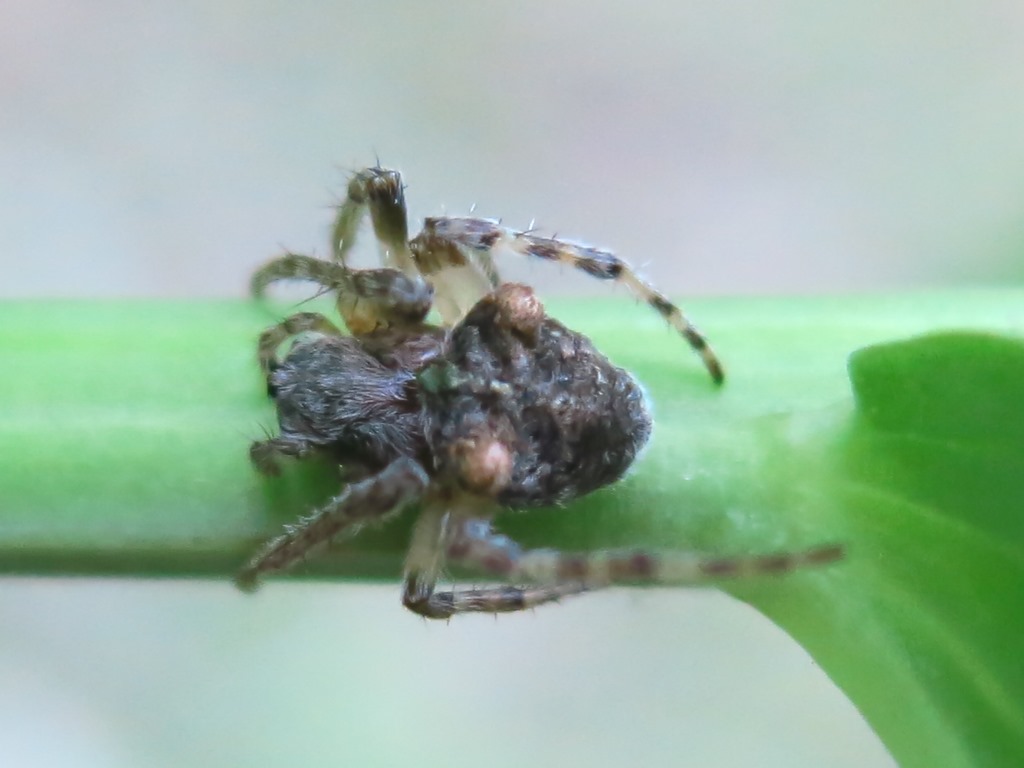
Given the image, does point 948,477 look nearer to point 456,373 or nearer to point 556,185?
point 456,373

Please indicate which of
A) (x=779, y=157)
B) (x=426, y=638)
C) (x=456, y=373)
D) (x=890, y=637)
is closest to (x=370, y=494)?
(x=456, y=373)

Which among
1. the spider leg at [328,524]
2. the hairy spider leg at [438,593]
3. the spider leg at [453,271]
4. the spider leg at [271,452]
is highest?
the spider leg at [453,271]

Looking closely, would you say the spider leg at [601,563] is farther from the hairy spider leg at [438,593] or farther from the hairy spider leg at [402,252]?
the hairy spider leg at [402,252]

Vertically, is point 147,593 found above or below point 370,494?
below

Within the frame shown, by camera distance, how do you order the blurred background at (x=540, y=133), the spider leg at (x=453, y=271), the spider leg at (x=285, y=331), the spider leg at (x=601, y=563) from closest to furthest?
the spider leg at (x=601, y=563), the spider leg at (x=285, y=331), the spider leg at (x=453, y=271), the blurred background at (x=540, y=133)

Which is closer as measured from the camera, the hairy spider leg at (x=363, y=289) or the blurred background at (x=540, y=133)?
the hairy spider leg at (x=363, y=289)

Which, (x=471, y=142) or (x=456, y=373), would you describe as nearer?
(x=456, y=373)

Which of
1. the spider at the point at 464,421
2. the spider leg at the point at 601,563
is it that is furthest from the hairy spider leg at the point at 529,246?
the spider leg at the point at 601,563
